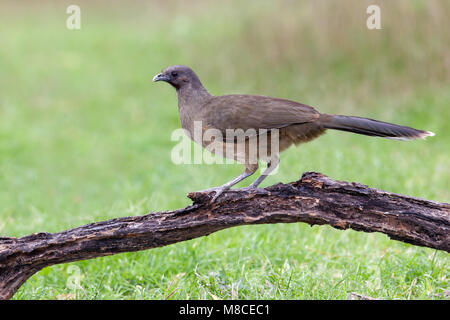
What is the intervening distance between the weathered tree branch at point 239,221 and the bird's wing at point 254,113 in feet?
2.12

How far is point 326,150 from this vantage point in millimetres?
7918

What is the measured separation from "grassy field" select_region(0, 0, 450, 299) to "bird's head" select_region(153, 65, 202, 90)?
126 centimetres

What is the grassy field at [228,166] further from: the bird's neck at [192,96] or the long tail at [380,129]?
the bird's neck at [192,96]

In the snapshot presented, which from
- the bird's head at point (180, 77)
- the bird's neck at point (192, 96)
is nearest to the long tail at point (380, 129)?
the bird's neck at point (192, 96)

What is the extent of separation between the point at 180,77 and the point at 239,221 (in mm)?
1568

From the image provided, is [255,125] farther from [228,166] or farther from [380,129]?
[228,166]

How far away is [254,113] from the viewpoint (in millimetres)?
4125

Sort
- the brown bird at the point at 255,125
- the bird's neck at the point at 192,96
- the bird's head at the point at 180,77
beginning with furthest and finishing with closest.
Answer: the bird's head at the point at 180,77, the bird's neck at the point at 192,96, the brown bird at the point at 255,125

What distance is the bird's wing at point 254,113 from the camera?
13.2 feet

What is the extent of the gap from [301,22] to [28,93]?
582 centimetres

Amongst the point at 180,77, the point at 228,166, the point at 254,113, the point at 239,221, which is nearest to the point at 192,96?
the point at 180,77

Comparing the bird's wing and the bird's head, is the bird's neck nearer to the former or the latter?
the bird's head
